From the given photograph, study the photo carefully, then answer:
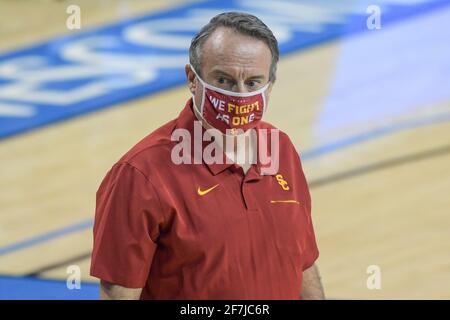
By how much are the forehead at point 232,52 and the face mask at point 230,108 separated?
0.20 feet

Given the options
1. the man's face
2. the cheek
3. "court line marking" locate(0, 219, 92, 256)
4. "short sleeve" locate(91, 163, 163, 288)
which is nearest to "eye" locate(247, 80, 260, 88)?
the man's face

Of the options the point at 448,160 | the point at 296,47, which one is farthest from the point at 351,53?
the point at 448,160

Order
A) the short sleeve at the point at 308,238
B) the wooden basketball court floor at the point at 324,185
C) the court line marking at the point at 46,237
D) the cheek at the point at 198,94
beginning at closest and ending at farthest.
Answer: the cheek at the point at 198,94 → the short sleeve at the point at 308,238 → the wooden basketball court floor at the point at 324,185 → the court line marking at the point at 46,237

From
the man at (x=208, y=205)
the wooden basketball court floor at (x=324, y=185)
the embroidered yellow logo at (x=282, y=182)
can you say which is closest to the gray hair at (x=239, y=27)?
the man at (x=208, y=205)

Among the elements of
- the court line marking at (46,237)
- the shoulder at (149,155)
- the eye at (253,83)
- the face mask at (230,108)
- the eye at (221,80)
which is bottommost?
the court line marking at (46,237)

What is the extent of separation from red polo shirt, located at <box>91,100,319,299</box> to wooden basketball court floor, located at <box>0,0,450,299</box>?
97.9 inches

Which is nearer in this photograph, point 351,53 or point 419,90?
point 419,90

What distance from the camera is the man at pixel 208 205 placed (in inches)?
86.7

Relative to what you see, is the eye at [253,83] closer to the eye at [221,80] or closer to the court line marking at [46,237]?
the eye at [221,80]

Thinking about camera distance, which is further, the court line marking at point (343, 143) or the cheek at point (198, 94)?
the court line marking at point (343, 143)

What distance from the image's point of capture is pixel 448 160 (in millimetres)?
5824

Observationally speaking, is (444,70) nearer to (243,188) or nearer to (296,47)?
(296,47)

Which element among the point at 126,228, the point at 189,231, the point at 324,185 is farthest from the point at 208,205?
the point at 324,185
